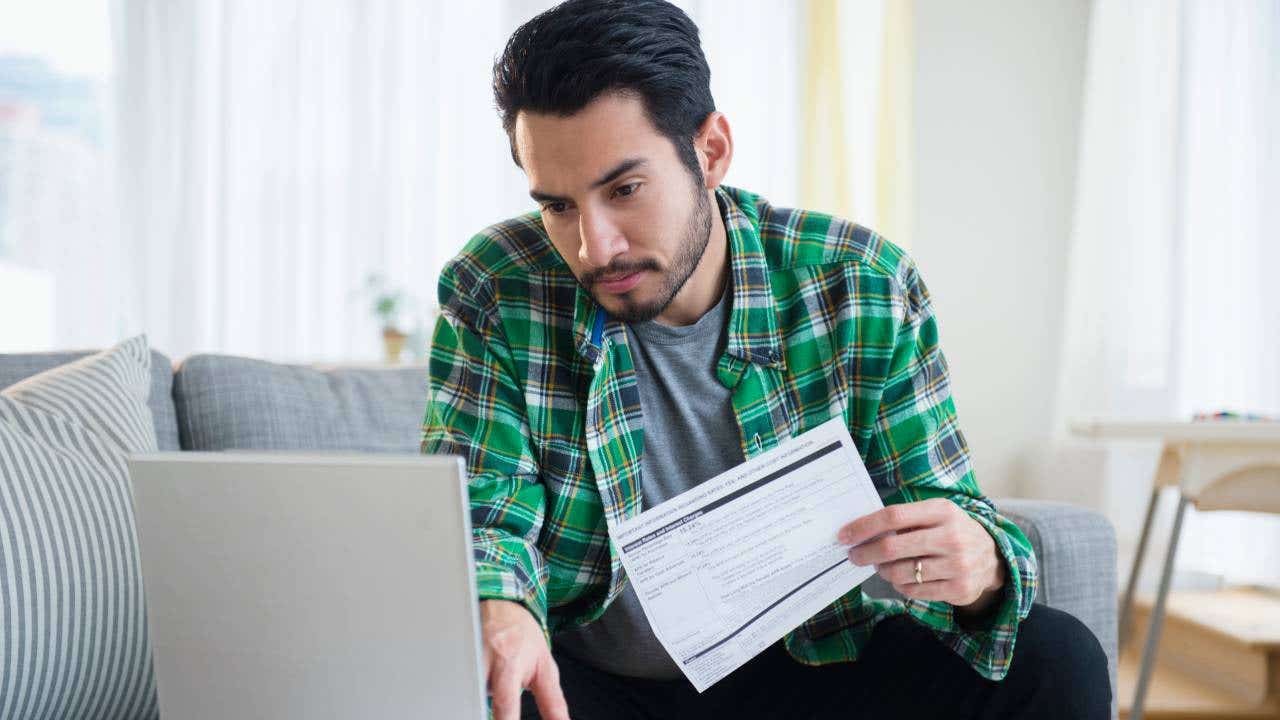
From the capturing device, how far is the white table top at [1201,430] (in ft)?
6.07

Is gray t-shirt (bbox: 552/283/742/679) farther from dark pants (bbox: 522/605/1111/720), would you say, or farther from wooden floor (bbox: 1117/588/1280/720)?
wooden floor (bbox: 1117/588/1280/720)

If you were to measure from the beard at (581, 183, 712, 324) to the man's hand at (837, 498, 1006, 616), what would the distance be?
1.04 feet

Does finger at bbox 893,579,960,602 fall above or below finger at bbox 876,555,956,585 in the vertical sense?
below

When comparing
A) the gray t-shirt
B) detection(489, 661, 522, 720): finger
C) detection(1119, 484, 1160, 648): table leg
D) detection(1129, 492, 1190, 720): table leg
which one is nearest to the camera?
detection(489, 661, 522, 720): finger

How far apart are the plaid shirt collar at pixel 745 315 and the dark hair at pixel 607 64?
0.12 meters

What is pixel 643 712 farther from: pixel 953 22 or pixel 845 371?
pixel 953 22

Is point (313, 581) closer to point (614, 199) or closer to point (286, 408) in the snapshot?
point (614, 199)

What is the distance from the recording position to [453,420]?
1.07m

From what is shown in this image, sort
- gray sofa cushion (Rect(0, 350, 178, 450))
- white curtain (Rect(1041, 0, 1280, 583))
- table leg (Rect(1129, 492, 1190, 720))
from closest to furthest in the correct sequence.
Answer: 1. gray sofa cushion (Rect(0, 350, 178, 450))
2. table leg (Rect(1129, 492, 1190, 720))
3. white curtain (Rect(1041, 0, 1280, 583))

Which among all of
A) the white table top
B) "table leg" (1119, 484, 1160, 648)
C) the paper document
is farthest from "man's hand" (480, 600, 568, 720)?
"table leg" (1119, 484, 1160, 648)

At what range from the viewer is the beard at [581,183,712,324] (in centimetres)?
107

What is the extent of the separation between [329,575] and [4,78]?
3.23 metres

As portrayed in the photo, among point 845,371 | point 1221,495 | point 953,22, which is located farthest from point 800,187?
point 845,371

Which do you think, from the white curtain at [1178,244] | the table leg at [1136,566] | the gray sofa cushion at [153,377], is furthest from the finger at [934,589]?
the white curtain at [1178,244]
